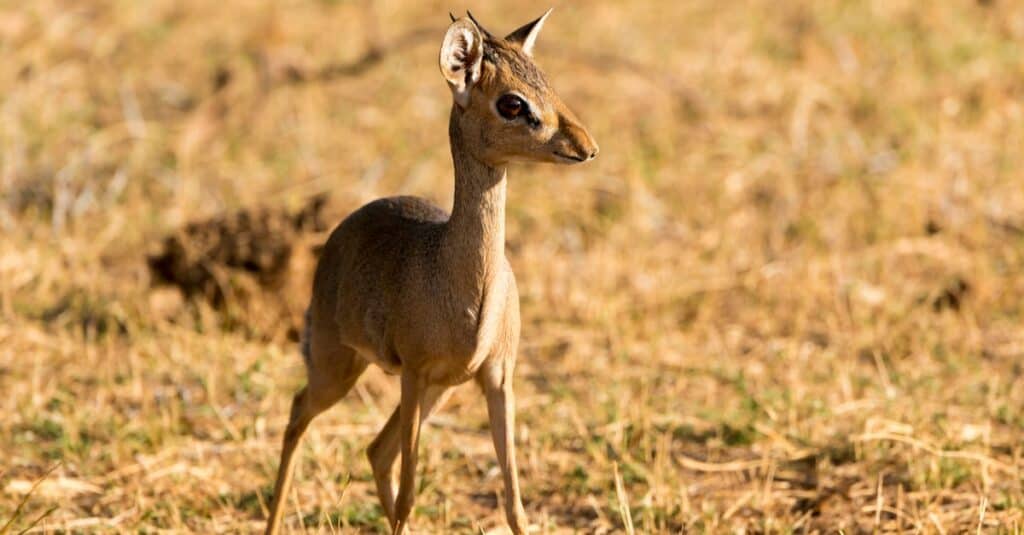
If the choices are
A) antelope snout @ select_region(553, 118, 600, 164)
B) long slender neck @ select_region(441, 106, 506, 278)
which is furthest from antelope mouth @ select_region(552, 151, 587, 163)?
long slender neck @ select_region(441, 106, 506, 278)

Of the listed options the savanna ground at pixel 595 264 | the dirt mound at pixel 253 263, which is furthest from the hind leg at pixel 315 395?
the dirt mound at pixel 253 263

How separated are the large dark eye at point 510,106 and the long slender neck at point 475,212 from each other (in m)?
0.22

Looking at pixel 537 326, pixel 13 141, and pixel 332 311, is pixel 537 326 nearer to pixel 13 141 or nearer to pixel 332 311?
pixel 332 311

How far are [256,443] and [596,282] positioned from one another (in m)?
2.94

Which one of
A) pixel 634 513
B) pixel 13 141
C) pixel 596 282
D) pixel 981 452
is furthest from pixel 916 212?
pixel 13 141

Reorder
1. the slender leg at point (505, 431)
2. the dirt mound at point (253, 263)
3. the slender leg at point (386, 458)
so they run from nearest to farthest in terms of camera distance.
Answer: the slender leg at point (505, 431), the slender leg at point (386, 458), the dirt mound at point (253, 263)

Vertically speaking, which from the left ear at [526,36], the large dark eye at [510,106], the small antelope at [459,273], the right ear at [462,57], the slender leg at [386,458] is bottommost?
the slender leg at [386,458]

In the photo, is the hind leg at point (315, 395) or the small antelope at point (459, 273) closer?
the small antelope at point (459, 273)

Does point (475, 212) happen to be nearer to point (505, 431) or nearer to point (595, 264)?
point (505, 431)

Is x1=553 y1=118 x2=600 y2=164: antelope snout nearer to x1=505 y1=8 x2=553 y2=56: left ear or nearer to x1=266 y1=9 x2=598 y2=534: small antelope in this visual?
x1=266 y1=9 x2=598 y2=534: small antelope

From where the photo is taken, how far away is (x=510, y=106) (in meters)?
4.92

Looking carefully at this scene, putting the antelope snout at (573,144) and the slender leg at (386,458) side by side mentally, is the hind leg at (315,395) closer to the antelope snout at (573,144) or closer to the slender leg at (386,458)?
the slender leg at (386,458)

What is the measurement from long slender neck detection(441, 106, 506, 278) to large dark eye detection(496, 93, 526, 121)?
0.72ft

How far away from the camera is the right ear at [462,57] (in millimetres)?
4918
